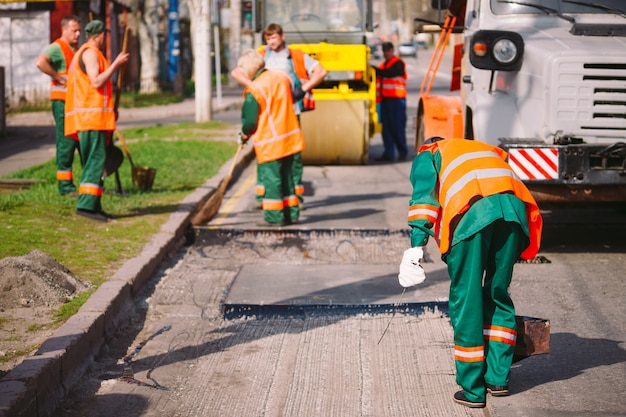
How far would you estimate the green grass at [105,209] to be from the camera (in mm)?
8453

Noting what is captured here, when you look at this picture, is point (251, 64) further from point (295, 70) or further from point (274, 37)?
point (295, 70)

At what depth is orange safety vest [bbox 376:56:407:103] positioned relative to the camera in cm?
1694

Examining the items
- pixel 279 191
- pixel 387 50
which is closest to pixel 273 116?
pixel 279 191

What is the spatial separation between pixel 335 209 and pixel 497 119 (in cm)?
301

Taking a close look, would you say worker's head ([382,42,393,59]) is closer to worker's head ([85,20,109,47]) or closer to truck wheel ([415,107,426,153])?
truck wheel ([415,107,426,153])

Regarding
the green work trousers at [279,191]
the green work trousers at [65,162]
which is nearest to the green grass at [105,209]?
the green work trousers at [65,162]

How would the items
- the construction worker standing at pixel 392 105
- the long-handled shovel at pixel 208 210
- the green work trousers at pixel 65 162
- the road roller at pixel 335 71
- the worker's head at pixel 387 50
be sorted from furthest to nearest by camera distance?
the worker's head at pixel 387 50 < the construction worker standing at pixel 392 105 < the road roller at pixel 335 71 < the green work trousers at pixel 65 162 < the long-handled shovel at pixel 208 210

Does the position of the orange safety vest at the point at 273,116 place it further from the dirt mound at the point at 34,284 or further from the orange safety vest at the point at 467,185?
the orange safety vest at the point at 467,185

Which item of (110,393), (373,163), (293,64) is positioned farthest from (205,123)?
(110,393)

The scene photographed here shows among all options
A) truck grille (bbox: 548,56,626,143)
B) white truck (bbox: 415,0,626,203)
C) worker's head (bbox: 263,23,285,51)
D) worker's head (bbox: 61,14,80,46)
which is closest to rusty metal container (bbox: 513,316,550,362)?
white truck (bbox: 415,0,626,203)

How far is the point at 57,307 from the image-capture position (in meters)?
6.79

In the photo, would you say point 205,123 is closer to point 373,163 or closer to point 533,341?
point 373,163

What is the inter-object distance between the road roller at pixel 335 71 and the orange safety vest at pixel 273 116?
4420 millimetres

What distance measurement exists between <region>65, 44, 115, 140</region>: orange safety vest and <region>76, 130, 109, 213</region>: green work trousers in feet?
0.25
